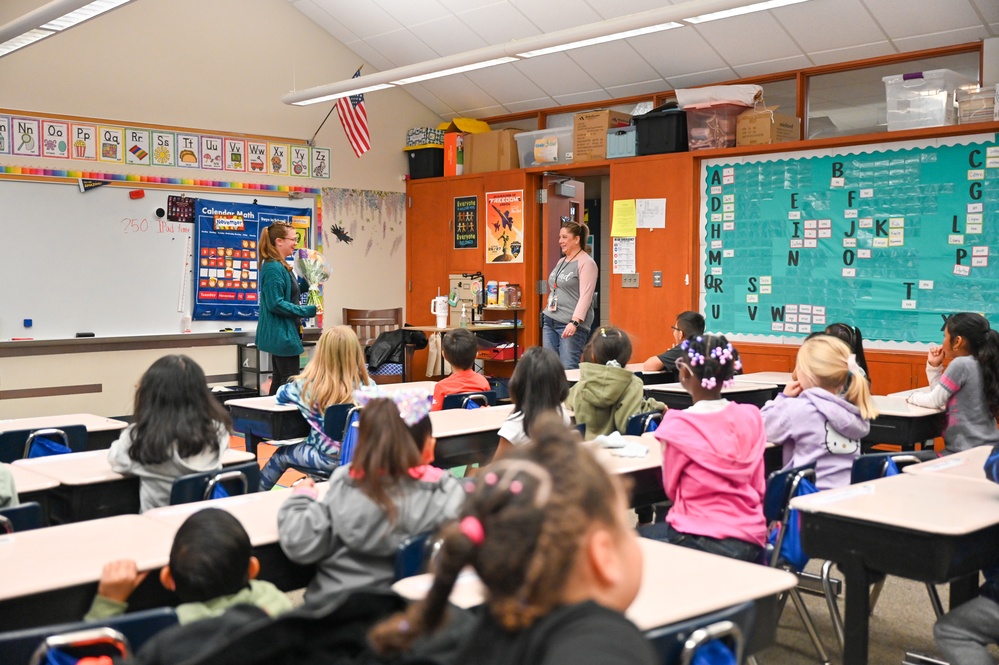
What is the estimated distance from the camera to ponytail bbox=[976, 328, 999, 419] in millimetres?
4164

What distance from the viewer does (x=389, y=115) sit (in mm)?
9336

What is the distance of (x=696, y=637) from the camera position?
151 cm

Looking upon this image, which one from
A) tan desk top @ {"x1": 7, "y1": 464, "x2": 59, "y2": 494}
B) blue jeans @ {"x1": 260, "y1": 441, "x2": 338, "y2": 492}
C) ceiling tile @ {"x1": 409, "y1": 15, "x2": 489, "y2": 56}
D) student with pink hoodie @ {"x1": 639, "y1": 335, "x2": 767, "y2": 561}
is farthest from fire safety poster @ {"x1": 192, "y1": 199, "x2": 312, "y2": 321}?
student with pink hoodie @ {"x1": 639, "y1": 335, "x2": 767, "y2": 561}

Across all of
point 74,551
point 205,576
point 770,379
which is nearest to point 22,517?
point 74,551

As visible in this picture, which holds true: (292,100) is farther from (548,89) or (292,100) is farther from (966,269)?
(966,269)

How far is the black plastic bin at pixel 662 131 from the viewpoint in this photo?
744 cm

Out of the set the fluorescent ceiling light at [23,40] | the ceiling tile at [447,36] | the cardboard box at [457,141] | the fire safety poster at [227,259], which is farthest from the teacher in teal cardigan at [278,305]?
the cardboard box at [457,141]

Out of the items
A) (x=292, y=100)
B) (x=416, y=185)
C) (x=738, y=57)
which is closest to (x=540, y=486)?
(x=738, y=57)

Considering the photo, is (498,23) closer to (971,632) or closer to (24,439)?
(24,439)

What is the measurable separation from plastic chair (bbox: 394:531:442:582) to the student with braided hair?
97 cm

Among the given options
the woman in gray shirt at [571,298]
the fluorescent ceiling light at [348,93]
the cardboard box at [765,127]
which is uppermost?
the fluorescent ceiling light at [348,93]

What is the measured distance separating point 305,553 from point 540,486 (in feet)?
4.29

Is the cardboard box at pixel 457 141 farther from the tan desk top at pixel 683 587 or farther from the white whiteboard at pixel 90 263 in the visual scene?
the tan desk top at pixel 683 587

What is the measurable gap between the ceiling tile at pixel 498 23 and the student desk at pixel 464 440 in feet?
14.7
